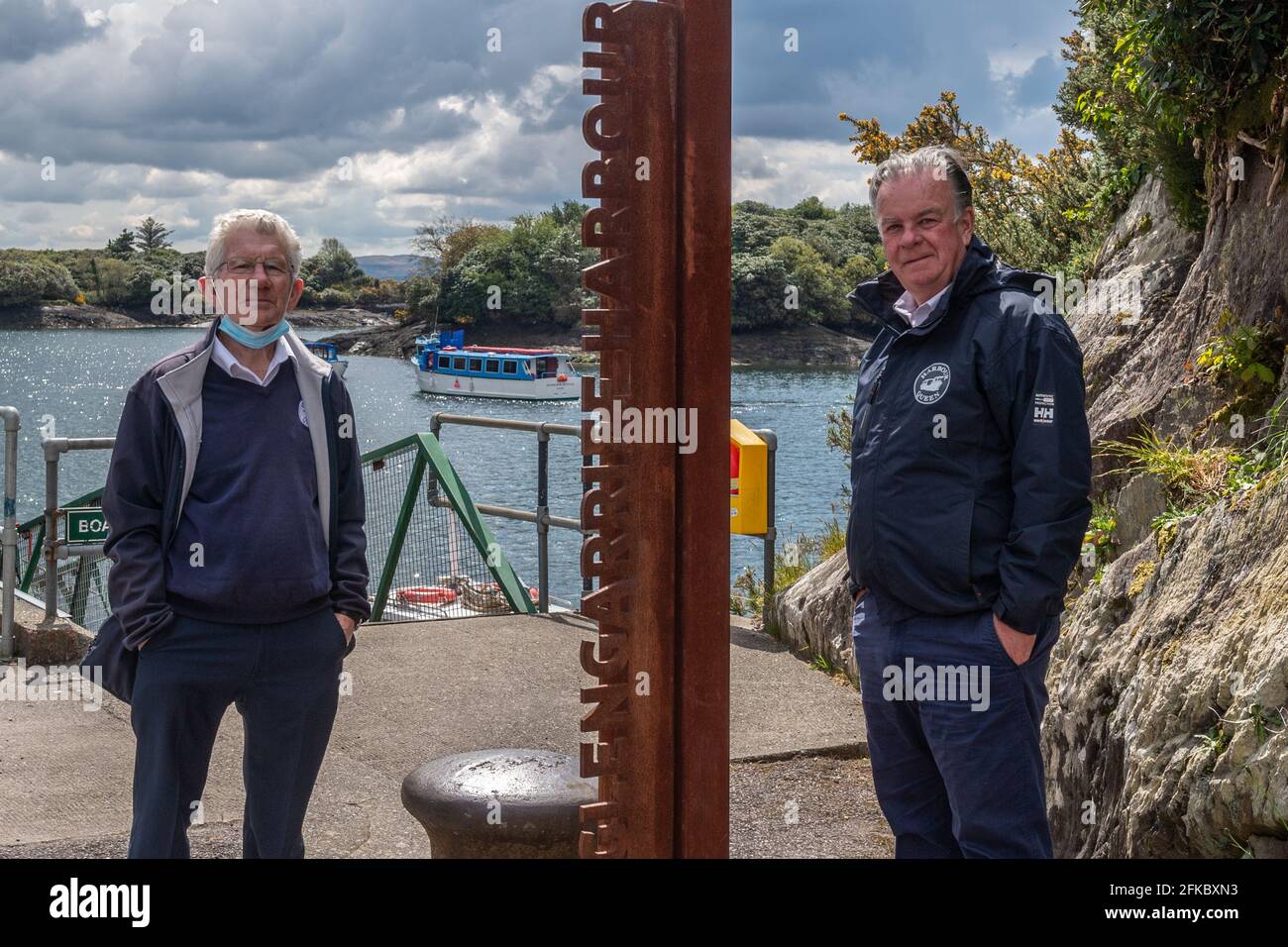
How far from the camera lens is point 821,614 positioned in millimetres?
7395

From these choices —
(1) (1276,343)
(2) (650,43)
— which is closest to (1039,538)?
(2) (650,43)

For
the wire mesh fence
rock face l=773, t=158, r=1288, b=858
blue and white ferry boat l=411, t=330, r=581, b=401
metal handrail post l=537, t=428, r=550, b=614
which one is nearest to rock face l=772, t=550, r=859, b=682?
metal handrail post l=537, t=428, r=550, b=614

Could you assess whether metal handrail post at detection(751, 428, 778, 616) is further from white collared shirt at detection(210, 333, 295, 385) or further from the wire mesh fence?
white collared shirt at detection(210, 333, 295, 385)

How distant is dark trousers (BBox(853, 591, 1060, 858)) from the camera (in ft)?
9.86

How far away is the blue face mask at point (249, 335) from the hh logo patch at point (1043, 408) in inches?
73.9

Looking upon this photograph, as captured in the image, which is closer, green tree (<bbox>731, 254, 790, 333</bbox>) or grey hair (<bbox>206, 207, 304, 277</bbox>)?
grey hair (<bbox>206, 207, 304, 277</bbox>)

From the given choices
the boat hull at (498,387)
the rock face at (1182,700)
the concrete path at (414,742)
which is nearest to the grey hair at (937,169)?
the rock face at (1182,700)

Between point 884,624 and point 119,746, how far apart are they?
4.16m

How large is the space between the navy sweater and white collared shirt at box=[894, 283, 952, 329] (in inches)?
61.0

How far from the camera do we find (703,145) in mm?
3250

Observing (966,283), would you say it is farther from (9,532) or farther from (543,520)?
(9,532)

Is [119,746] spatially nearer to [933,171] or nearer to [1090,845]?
[1090,845]

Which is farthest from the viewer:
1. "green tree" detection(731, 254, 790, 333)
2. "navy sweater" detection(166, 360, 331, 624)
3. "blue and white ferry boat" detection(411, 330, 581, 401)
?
"blue and white ferry boat" detection(411, 330, 581, 401)

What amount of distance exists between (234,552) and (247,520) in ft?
0.28
